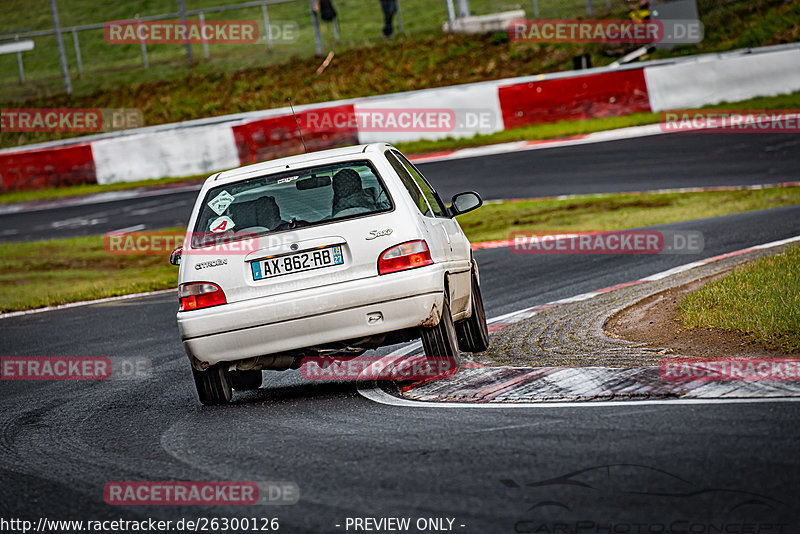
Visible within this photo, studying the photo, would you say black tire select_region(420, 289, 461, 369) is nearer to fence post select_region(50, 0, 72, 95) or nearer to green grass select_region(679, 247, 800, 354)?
green grass select_region(679, 247, 800, 354)

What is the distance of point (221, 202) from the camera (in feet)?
24.7

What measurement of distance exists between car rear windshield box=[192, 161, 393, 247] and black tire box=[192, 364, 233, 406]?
810 millimetres

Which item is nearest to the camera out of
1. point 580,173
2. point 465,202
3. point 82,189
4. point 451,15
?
point 465,202

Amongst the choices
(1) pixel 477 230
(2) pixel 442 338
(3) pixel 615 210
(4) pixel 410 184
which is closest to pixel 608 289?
(4) pixel 410 184

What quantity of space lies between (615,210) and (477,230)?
2.04 meters

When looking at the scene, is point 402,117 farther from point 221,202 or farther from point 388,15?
point 221,202

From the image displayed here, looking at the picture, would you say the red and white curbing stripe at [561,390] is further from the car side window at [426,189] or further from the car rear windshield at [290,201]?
the car side window at [426,189]

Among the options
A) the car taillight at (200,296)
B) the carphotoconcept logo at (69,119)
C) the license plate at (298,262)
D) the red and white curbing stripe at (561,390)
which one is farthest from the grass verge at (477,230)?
the carphotoconcept logo at (69,119)

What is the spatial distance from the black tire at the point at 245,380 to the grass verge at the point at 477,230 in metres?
7.10

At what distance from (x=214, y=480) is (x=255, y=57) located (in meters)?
30.5

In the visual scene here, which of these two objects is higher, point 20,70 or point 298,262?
point 20,70

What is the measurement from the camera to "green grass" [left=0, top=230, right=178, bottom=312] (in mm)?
15195

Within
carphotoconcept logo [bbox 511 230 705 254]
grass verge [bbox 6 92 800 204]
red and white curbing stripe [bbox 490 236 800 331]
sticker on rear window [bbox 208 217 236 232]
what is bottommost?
carphotoconcept logo [bbox 511 230 705 254]

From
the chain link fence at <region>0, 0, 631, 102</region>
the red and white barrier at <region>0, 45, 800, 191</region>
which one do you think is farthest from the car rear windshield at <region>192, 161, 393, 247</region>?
the chain link fence at <region>0, 0, 631, 102</region>
